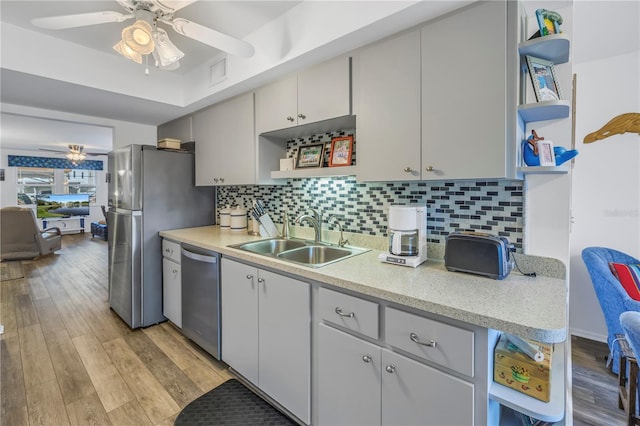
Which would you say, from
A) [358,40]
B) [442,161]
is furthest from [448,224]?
[358,40]

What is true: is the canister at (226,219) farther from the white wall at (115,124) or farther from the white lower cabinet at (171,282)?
the white wall at (115,124)

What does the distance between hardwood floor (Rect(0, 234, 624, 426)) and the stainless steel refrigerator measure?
25 cm

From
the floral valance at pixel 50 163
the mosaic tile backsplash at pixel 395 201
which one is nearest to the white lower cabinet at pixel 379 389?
the mosaic tile backsplash at pixel 395 201

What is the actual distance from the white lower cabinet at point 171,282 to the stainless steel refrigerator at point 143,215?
72 millimetres

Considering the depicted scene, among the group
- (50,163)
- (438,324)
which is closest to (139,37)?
(438,324)

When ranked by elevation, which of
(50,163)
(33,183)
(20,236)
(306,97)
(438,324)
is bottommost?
(20,236)

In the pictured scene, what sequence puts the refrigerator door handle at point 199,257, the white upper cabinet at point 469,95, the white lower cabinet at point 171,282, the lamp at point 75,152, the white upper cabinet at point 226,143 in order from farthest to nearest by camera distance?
the lamp at point 75,152
the white lower cabinet at point 171,282
the white upper cabinet at point 226,143
the refrigerator door handle at point 199,257
the white upper cabinet at point 469,95

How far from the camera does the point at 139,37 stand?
4.91 feet

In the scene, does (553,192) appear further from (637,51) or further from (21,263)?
(21,263)

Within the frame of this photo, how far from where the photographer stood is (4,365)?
2176 mm

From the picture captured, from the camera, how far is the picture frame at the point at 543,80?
131 cm

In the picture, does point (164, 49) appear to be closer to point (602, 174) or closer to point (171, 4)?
point (171, 4)

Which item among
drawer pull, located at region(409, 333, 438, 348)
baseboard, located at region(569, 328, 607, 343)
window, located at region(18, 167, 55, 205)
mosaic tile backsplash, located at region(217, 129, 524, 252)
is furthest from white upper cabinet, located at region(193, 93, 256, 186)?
window, located at region(18, 167, 55, 205)

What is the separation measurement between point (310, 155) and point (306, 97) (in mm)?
454
